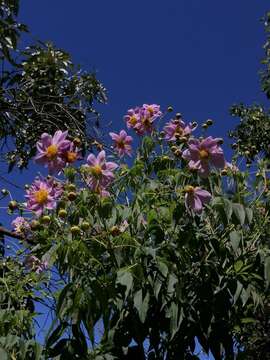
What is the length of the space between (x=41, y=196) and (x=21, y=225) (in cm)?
25

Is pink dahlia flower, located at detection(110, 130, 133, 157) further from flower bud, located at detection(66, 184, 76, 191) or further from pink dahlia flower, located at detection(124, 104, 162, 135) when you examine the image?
flower bud, located at detection(66, 184, 76, 191)

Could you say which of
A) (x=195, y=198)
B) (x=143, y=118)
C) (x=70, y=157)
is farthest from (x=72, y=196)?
(x=143, y=118)

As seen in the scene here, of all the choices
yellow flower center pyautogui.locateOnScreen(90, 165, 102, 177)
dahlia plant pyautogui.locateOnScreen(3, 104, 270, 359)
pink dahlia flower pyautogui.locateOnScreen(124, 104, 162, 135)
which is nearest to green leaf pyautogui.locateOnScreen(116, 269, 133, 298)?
dahlia plant pyautogui.locateOnScreen(3, 104, 270, 359)

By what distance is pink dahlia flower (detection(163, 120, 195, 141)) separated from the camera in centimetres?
183

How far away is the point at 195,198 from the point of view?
154cm

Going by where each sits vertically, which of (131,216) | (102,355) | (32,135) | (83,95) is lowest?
(102,355)

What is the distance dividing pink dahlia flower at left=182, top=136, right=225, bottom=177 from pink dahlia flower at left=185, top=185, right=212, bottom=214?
0.08m

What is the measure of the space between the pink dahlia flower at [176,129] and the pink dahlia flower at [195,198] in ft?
1.03

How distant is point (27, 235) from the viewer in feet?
5.87

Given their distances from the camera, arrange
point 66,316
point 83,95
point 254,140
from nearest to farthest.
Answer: point 66,316
point 83,95
point 254,140

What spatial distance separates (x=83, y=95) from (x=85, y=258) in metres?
1.97

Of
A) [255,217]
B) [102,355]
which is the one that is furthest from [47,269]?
[255,217]

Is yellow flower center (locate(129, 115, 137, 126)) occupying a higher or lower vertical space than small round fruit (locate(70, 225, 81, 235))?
higher

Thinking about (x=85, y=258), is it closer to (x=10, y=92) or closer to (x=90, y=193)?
(x=90, y=193)
